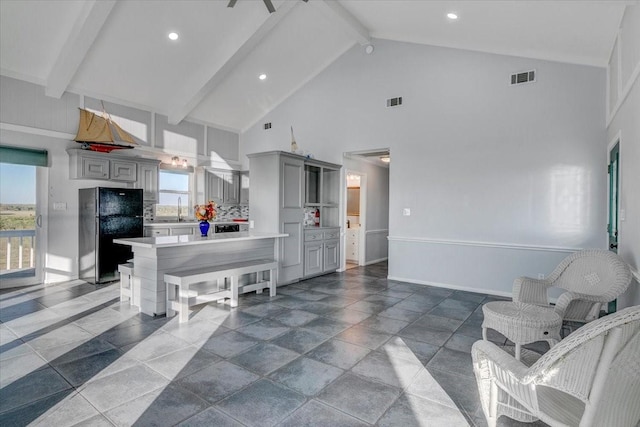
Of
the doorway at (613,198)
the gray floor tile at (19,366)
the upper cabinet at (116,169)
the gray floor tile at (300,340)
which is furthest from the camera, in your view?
the upper cabinet at (116,169)

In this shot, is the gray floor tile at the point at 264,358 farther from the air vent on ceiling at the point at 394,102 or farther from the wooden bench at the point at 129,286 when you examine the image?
the air vent on ceiling at the point at 394,102

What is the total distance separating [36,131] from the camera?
5387 mm

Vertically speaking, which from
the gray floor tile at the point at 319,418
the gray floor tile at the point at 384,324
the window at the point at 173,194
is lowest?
the gray floor tile at the point at 319,418

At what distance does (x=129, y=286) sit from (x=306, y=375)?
9.96 ft

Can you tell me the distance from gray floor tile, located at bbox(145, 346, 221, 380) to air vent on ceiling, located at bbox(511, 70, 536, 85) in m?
5.15

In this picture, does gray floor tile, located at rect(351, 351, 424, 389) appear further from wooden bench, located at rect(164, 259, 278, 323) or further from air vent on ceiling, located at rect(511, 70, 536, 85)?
air vent on ceiling, located at rect(511, 70, 536, 85)

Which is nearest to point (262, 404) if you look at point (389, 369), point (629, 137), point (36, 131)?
point (389, 369)

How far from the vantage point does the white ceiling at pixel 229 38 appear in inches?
165

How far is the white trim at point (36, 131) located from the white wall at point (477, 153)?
4470 millimetres

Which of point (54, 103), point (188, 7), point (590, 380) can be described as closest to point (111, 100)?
point (54, 103)

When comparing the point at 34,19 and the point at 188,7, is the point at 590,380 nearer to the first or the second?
the point at 188,7

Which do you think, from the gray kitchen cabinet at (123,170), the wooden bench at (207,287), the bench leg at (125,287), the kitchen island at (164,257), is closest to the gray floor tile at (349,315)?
the wooden bench at (207,287)

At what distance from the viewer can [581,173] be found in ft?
15.0

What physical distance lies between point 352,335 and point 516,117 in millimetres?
3859
